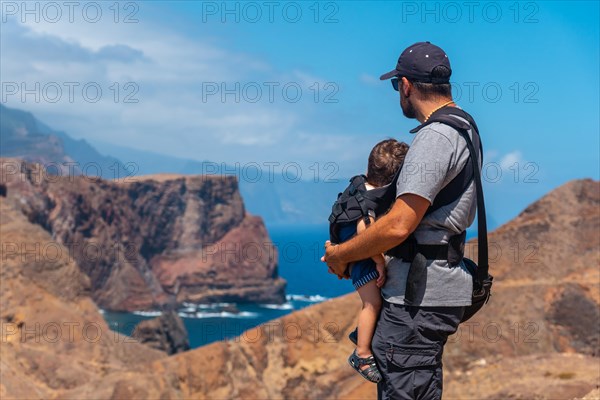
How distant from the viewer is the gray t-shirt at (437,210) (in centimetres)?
438

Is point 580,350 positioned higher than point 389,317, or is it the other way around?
point 389,317

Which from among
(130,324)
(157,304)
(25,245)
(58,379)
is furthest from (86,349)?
(157,304)

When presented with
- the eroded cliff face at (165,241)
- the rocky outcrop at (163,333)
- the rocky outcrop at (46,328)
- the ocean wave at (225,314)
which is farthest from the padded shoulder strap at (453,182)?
the ocean wave at (225,314)

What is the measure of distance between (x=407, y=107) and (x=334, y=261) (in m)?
1.14

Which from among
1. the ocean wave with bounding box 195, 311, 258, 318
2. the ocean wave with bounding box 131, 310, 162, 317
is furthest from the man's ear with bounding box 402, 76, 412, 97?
the ocean wave with bounding box 131, 310, 162, 317

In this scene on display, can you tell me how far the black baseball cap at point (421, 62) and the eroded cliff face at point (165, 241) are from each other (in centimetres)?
11306

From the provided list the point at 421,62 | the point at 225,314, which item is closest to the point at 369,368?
the point at 421,62

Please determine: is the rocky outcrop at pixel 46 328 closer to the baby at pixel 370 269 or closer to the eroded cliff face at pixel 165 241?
the baby at pixel 370 269

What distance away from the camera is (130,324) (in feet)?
342

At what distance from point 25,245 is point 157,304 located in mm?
106713

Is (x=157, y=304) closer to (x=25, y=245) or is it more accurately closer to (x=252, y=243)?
(x=252, y=243)

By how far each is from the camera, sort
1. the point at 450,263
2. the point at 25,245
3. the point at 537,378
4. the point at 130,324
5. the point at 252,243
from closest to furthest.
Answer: the point at 450,263 → the point at 537,378 → the point at 25,245 → the point at 130,324 → the point at 252,243

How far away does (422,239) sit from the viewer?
179 inches

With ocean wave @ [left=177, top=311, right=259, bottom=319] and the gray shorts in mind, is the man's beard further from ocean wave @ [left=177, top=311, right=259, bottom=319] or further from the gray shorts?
ocean wave @ [left=177, top=311, right=259, bottom=319]
